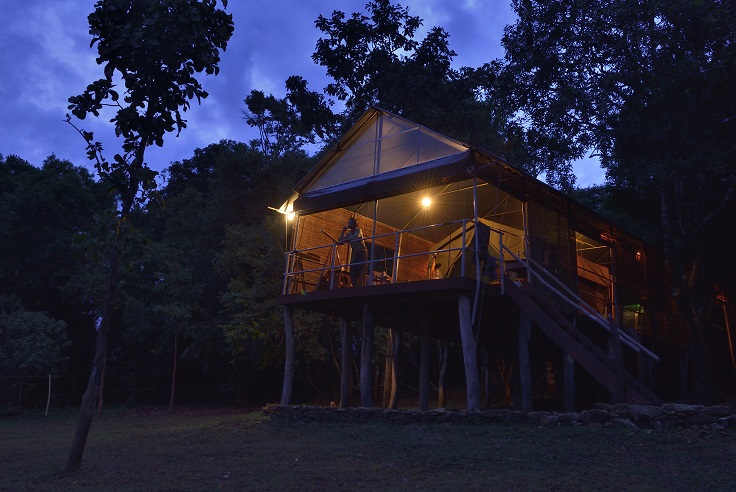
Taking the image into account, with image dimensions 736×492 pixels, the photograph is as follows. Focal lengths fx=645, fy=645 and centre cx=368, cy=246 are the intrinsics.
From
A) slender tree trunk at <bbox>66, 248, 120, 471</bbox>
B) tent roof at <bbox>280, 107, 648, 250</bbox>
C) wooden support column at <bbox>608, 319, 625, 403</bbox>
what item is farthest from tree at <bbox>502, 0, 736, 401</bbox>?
slender tree trunk at <bbox>66, 248, 120, 471</bbox>

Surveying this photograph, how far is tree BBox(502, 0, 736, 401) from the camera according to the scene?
653 inches

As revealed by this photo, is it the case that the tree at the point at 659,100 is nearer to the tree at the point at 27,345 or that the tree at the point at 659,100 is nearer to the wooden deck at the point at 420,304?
the wooden deck at the point at 420,304

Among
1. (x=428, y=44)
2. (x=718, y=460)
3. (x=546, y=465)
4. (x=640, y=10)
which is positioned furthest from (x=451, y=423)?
(x=428, y=44)

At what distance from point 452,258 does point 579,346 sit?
238 inches

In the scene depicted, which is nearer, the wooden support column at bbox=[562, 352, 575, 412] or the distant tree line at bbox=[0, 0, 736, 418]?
the wooden support column at bbox=[562, 352, 575, 412]

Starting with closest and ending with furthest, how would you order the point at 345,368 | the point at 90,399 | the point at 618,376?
the point at 90,399
the point at 618,376
the point at 345,368

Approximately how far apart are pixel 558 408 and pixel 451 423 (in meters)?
8.18

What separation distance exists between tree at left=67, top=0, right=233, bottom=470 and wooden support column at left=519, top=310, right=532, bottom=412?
7.90 m

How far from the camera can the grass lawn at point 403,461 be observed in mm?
7777

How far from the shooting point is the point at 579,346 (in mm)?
12000

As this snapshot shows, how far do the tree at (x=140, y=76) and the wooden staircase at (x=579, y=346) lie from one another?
7467mm

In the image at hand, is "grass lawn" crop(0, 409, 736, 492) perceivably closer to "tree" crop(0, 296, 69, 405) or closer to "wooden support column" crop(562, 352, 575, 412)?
"wooden support column" crop(562, 352, 575, 412)

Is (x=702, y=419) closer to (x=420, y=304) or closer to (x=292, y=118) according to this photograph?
(x=420, y=304)

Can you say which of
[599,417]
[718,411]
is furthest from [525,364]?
[718,411]
